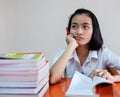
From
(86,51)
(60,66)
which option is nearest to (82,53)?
(86,51)

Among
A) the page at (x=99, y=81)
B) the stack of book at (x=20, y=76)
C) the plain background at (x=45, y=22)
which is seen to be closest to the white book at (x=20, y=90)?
the stack of book at (x=20, y=76)

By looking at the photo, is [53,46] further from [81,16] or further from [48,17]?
[81,16]

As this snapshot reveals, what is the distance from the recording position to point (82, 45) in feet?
5.12

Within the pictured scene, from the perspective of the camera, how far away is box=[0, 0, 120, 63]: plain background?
2.22 meters

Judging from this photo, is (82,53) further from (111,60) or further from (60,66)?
(60,66)

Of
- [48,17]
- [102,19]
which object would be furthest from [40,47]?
[102,19]

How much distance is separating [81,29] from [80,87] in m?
0.59

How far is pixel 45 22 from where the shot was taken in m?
2.30

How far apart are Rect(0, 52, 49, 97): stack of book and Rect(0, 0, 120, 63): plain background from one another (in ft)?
4.86

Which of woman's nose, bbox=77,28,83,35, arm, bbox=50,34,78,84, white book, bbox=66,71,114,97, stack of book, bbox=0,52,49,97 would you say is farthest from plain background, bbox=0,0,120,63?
stack of book, bbox=0,52,49,97

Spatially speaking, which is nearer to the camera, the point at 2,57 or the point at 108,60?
the point at 2,57

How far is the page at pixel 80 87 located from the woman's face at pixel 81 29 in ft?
1.22

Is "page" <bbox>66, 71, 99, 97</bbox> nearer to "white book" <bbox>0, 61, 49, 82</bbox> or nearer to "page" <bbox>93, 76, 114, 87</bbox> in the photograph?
"page" <bbox>93, 76, 114, 87</bbox>

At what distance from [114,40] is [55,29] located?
0.62 metres
